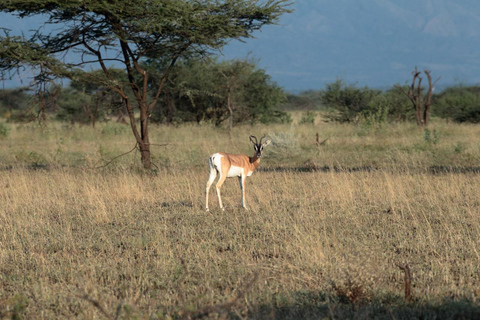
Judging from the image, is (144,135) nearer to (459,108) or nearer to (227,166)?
(227,166)

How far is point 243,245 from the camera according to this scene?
20.6 feet

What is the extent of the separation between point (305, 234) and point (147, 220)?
2.57 metres

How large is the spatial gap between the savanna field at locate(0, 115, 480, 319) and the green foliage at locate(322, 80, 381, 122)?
19.1 metres

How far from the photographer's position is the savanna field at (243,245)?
14.3 ft

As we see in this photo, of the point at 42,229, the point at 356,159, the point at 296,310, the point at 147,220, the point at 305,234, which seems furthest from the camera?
the point at 356,159

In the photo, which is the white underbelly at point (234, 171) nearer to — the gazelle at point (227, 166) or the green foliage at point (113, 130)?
the gazelle at point (227, 166)

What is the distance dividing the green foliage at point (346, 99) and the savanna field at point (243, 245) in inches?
751

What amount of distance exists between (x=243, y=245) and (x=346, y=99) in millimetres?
28639

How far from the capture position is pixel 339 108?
1302 inches

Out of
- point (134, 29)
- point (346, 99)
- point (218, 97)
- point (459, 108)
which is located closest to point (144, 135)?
point (134, 29)

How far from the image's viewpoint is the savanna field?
437 cm

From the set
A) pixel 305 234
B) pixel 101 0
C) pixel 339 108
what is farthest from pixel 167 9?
pixel 339 108

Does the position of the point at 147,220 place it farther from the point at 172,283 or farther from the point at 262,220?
the point at 172,283

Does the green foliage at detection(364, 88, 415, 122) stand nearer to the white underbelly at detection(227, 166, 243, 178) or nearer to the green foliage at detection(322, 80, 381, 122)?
the green foliage at detection(322, 80, 381, 122)
